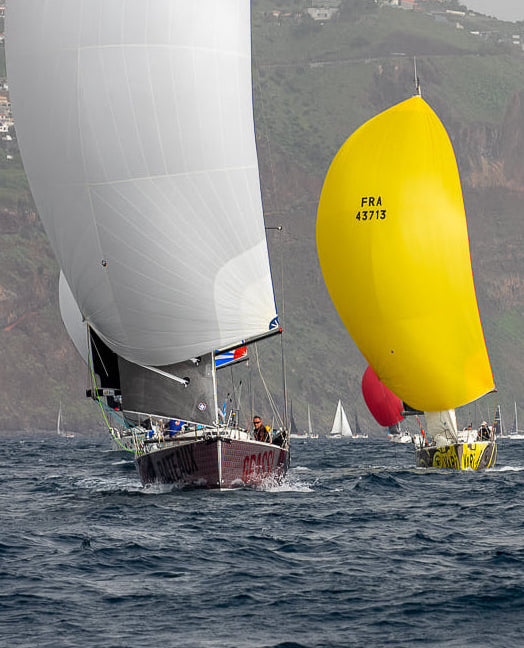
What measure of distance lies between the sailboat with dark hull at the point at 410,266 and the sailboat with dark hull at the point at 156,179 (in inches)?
261

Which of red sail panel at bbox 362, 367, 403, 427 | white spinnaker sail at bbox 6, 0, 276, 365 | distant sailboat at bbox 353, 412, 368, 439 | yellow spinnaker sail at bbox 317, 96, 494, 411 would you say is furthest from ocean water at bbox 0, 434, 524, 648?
distant sailboat at bbox 353, 412, 368, 439

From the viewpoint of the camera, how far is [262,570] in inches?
555

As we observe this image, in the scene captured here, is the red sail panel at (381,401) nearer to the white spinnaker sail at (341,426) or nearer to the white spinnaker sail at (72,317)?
the white spinnaker sail at (72,317)

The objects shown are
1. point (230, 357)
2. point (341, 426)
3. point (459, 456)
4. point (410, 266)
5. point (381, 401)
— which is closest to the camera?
point (230, 357)

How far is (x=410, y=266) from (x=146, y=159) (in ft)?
30.8

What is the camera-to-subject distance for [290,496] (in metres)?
22.9

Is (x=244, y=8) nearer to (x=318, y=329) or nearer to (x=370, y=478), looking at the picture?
(x=370, y=478)

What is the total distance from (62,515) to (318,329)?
152500 mm

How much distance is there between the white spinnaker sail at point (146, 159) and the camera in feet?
70.3

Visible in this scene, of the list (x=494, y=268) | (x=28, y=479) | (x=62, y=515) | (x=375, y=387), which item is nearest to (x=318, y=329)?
(x=494, y=268)

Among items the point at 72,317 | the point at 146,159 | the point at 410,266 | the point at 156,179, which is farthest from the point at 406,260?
the point at 72,317

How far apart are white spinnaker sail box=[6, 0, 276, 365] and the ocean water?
136 inches

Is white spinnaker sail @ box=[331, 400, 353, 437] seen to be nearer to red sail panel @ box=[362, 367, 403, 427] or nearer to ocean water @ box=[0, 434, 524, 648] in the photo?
red sail panel @ box=[362, 367, 403, 427]

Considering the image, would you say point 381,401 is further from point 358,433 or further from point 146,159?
point 358,433
